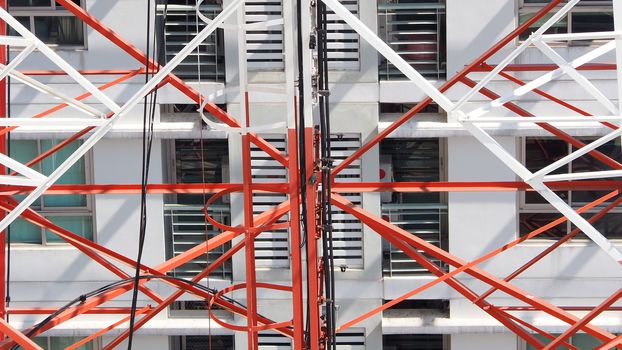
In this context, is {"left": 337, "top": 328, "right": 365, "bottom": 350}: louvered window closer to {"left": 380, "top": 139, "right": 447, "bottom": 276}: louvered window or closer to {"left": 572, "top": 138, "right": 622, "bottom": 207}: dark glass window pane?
{"left": 380, "top": 139, "right": 447, "bottom": 276}: louvered window

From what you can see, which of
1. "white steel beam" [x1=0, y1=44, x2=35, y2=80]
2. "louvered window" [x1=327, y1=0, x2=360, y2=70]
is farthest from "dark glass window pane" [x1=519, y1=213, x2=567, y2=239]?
"white steel beam" [x1=0, y1=44, x2=35, y2=80]

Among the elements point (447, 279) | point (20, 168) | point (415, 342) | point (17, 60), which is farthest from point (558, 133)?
point (17, 60)

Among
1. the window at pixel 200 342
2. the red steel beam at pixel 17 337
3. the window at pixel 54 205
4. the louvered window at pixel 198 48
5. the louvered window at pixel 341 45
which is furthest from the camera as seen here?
the window at pixel 200 342

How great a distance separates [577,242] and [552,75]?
223 inches

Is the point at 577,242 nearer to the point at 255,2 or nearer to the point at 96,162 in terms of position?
the point at 255,2

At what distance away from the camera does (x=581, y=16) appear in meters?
15.2

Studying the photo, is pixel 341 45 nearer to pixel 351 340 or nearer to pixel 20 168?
pixel 351 340

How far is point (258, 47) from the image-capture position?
15055 mm

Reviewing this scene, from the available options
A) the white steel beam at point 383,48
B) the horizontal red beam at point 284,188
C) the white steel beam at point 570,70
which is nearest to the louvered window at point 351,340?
the horizontal red beam at point 284,188

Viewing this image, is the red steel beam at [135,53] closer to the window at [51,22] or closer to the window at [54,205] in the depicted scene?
the window at [51,22]

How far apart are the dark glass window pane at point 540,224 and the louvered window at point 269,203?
2975mm

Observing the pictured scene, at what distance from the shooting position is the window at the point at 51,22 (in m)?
15.4

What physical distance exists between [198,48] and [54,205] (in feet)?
9.08

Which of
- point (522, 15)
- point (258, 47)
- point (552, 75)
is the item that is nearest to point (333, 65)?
point (258, 47)
